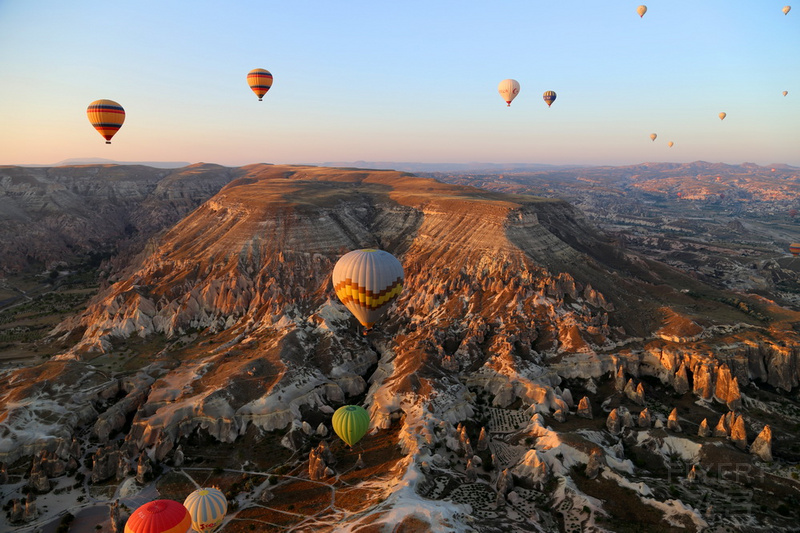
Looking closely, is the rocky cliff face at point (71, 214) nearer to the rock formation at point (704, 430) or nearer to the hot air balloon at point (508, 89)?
the hot air balloon at point (508, 89)

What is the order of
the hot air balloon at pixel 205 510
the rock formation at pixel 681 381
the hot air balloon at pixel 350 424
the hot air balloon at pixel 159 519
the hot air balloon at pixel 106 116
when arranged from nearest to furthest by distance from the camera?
the hot air balloon at pixel 159 519 → the hot air balloon at pixel 205 510 → the hot air balloon at pixel 350 424 → the rock formation at pixel 681 381 → the hot air balloon at pixel 106 116

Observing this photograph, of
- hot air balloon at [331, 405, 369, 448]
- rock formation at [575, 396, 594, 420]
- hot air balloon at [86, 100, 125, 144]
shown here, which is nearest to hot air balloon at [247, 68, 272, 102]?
hot air balloon at [86, 100, 125, 144]

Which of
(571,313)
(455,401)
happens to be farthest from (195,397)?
(571,313)

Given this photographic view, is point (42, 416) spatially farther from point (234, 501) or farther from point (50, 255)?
point (50, 255)

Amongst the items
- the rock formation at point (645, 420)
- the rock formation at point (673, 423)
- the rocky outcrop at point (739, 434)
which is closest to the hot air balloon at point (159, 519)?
the rock formation at point (645, 420)

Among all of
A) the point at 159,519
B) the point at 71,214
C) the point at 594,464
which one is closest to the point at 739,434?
the point at 594,464

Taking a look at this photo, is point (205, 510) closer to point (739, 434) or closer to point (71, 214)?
point (739, 434)

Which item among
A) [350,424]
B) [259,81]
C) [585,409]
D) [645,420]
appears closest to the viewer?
[350,424]
